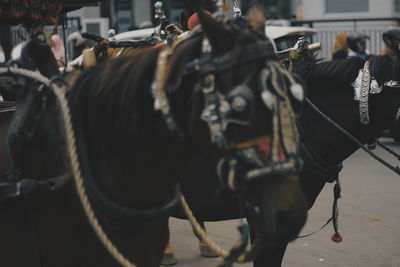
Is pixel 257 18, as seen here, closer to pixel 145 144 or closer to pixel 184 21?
pixel 145 144

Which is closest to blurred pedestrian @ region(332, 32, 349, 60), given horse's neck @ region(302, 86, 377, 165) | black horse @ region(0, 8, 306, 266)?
horse's neck @ region(302, 86, 377, 165)

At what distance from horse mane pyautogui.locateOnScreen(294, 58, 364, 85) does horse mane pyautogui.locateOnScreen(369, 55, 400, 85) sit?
9 centimetres

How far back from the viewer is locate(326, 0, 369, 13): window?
1731 cm

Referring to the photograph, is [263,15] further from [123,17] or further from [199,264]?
[123,17]

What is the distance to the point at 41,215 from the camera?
280cm

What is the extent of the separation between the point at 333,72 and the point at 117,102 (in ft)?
6.71

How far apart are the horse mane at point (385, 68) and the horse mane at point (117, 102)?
2032mm

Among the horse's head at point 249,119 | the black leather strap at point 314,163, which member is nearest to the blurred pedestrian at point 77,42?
the black leather strap at point 314,163

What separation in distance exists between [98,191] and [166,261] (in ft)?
10.1

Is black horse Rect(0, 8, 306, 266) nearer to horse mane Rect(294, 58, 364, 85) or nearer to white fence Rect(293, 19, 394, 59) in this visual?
horse mane Rect(294, 58, 364, 85)

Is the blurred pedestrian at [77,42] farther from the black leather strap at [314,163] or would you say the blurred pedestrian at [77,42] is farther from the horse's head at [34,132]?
the horse's head at [34,132]

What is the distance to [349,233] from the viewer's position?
648 centimetres

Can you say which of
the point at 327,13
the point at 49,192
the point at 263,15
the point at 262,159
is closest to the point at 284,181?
the point at 262,159

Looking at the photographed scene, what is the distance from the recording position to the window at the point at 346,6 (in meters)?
17.3
